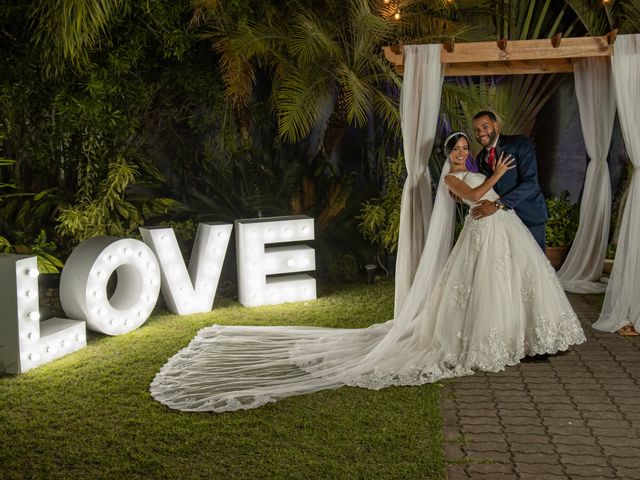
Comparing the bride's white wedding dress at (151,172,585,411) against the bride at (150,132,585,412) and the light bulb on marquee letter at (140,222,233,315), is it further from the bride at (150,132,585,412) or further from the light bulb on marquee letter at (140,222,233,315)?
the light bulb on marquee letter at (140,222,233,315)

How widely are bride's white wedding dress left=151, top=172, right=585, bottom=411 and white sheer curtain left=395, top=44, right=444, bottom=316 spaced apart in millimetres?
361

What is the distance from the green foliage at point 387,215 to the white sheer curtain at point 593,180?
2.07m

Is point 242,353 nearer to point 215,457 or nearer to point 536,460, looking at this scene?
point 215,457

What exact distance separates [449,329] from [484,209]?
3.36 ft

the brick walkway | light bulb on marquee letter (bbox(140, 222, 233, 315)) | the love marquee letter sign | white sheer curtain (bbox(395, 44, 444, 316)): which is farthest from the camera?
light bulb on marquee letter (bbox(140, 222, 233, 315))

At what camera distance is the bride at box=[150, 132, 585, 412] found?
6.24 m

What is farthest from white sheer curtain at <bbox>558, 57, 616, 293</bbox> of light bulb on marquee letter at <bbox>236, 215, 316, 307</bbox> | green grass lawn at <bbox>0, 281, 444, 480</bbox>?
green grass lawn at <bbox>0, 281, 444, 480</bbox>

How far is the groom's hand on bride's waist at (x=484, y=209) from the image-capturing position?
6676mm

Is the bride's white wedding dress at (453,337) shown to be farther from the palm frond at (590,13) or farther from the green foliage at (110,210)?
the palm frond at (590,13)

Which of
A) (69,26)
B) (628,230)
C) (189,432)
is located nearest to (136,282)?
(69,26)

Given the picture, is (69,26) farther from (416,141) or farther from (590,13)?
(590,13)

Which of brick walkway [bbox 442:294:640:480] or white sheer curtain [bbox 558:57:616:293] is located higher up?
white sheer curtain [bbox 558:57:616:293]

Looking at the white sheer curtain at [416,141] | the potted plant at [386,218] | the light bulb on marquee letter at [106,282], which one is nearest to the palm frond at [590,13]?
the potted plant at [386,218]

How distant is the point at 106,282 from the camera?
758cm
